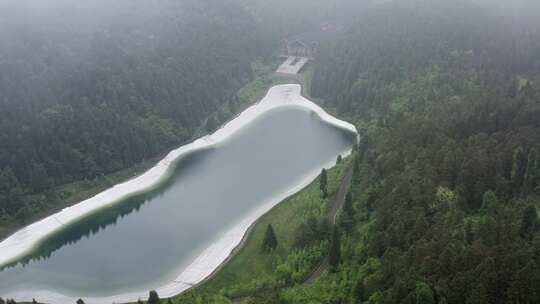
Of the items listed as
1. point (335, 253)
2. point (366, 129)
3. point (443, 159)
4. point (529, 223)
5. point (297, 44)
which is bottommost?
point (366, 129)

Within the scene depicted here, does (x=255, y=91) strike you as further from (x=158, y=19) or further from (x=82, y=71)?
(x=82, y=71)

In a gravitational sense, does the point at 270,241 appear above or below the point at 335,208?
below

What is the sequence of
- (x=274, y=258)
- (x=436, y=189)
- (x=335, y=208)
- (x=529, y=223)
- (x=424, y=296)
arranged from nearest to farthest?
1. (x=424, y=296)
2. (x=529, y=223)
3. (x=436, y=189)
4. (x=274, y=258)
5. (x=335, y=208)

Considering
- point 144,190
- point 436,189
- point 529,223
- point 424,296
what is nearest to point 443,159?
point 436,189

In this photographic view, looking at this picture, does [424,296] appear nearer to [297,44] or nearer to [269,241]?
[269,241]

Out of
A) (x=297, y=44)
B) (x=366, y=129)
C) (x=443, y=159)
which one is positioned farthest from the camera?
(x=297, y=44)

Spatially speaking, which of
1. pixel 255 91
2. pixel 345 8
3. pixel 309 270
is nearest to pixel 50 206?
pixel 309 270

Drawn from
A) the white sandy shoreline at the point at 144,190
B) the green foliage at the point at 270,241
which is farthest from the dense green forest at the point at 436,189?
the white sandy shoreline at the point at 144,190

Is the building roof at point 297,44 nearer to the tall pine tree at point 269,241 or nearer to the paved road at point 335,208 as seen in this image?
the paved road at point 335,208
